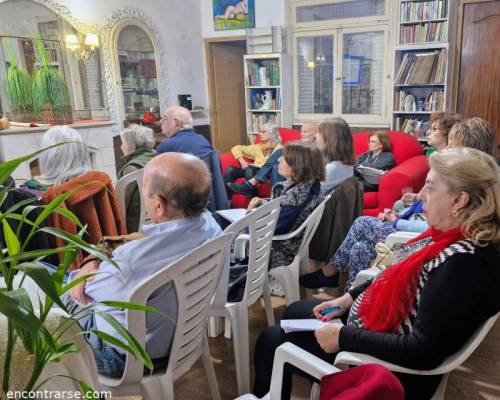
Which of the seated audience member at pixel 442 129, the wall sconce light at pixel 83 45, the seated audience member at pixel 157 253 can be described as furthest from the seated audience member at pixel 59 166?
the wall sconce light at pixel 83 45

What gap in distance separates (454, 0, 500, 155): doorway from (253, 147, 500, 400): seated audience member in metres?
3.72

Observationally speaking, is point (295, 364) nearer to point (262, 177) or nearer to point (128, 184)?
point (128, 184)

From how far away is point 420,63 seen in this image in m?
4.56

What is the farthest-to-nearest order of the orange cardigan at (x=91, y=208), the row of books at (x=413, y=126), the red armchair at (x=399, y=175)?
the row of books at (x=413, y=126), the red armchair at (x=399, y=175), the orange cardigan at (x=91, y=208)

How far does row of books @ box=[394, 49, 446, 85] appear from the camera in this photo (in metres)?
4.45

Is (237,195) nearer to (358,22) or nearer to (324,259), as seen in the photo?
(324,259)

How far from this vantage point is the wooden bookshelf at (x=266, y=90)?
5.36 meters

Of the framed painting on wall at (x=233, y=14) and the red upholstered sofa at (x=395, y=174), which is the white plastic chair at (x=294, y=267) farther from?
the framed painting on wall at (x=233, y=14)

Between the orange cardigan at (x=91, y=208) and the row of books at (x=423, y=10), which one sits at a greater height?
the row of books at (x=423, y=10)

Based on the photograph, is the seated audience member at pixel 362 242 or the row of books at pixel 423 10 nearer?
the seated audience member at pixel 362 242

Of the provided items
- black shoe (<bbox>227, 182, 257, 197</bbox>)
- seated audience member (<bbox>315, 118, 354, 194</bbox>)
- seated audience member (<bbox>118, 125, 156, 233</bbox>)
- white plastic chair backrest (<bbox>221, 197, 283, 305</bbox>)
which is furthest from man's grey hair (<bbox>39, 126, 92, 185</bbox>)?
black shoe (<bbox>227, 182, 257, 197</bbox>)

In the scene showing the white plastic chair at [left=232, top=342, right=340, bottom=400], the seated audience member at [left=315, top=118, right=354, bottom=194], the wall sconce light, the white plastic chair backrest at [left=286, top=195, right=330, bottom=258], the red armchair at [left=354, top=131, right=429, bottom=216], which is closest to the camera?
the white plastic chair at [left=232, top=342, right=340, bottom=400]

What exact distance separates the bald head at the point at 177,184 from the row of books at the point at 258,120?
4.12 m

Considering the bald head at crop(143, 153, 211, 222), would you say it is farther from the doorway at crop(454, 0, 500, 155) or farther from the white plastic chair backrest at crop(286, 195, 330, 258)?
the doorway at crop(454, 0, 500, 155)
